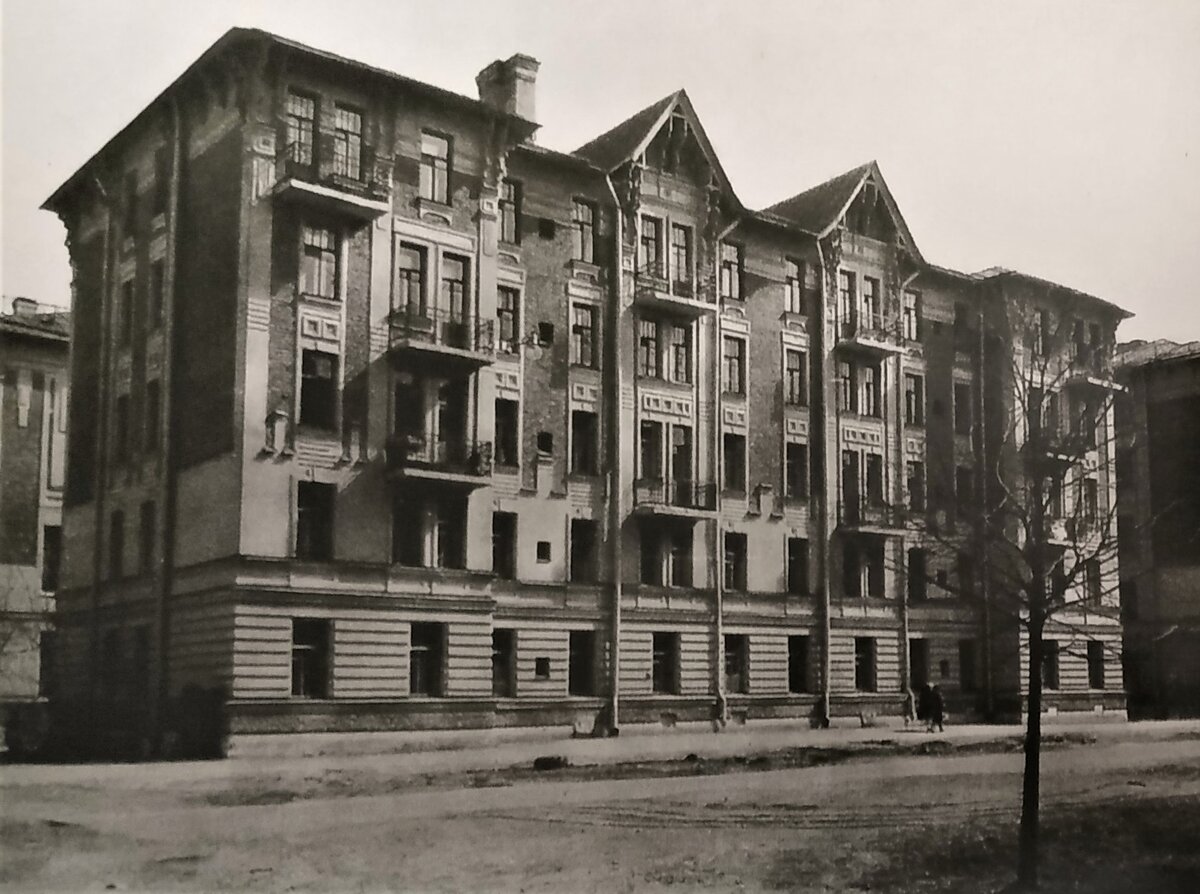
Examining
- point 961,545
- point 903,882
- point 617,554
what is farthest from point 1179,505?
point 617,554

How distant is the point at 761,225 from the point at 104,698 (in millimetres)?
13462

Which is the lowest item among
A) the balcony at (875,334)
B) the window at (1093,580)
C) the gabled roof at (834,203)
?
the window at (1093,580)

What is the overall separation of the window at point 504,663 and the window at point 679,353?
6.19 meters

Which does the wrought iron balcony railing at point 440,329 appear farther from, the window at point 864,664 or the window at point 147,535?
the window at point 864,664

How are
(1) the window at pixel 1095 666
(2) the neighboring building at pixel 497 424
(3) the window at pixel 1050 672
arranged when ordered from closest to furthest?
(1) the window at pixel 1095 666 → (2) the neighboring building at pixel 497 424 → (3) the window at pixel 1050 672

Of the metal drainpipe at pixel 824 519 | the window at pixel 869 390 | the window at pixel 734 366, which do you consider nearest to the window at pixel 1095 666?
the metal drainpipe at pixel 824 519

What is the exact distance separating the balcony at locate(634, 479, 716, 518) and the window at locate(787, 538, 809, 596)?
1.84 metres

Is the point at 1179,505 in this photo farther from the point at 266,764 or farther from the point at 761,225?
the point at 266,764

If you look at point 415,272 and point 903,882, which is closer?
point 903,882

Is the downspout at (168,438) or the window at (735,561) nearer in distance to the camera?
the downspout at (168,438)

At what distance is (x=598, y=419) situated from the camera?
26531 mm

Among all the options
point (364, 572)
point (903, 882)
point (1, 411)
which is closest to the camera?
point (903, 882)

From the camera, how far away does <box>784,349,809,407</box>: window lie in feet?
84.7

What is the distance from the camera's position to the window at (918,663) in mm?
21952
